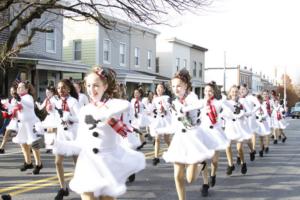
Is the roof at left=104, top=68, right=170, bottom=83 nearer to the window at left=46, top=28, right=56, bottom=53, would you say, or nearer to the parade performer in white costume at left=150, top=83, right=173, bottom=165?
the window at left=46, top=28, right=56, bottom=53

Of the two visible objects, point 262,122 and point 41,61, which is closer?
point 262,122

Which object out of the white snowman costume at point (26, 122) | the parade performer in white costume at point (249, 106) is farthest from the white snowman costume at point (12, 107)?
the parade performer in white costume at point (249, 106)

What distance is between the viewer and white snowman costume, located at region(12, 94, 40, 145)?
9.70 metres

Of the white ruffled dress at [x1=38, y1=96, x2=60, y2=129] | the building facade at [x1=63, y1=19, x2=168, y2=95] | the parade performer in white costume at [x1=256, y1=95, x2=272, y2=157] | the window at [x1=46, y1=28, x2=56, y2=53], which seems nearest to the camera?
the white ruffled dress at [x1=38, y1=96, x2=60, y2=129]

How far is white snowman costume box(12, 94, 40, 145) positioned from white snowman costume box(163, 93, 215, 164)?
4.13m

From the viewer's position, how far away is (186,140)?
658cm

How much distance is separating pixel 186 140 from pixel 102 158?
7.13ft

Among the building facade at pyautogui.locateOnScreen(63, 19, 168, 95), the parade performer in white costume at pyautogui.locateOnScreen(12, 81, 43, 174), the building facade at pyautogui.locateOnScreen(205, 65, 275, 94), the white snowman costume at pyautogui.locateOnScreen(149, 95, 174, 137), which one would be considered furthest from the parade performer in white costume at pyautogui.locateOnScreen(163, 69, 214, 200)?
the building facade at pyautogui.locateOnScreen(205, 65, 275, 94)

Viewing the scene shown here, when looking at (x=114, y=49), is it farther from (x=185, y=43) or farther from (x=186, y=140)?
(x=186, y=140)

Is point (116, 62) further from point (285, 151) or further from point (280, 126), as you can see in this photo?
point (285, 151)

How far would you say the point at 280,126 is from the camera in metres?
17.5

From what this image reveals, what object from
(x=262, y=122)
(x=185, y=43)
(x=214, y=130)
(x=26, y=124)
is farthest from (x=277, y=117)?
(x=185, y=43)

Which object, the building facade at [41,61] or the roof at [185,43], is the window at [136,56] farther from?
the building facade at [41,61]

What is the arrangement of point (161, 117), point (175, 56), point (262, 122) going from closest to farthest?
point (161, 117) < point (262, 122) < point (175, 56)
